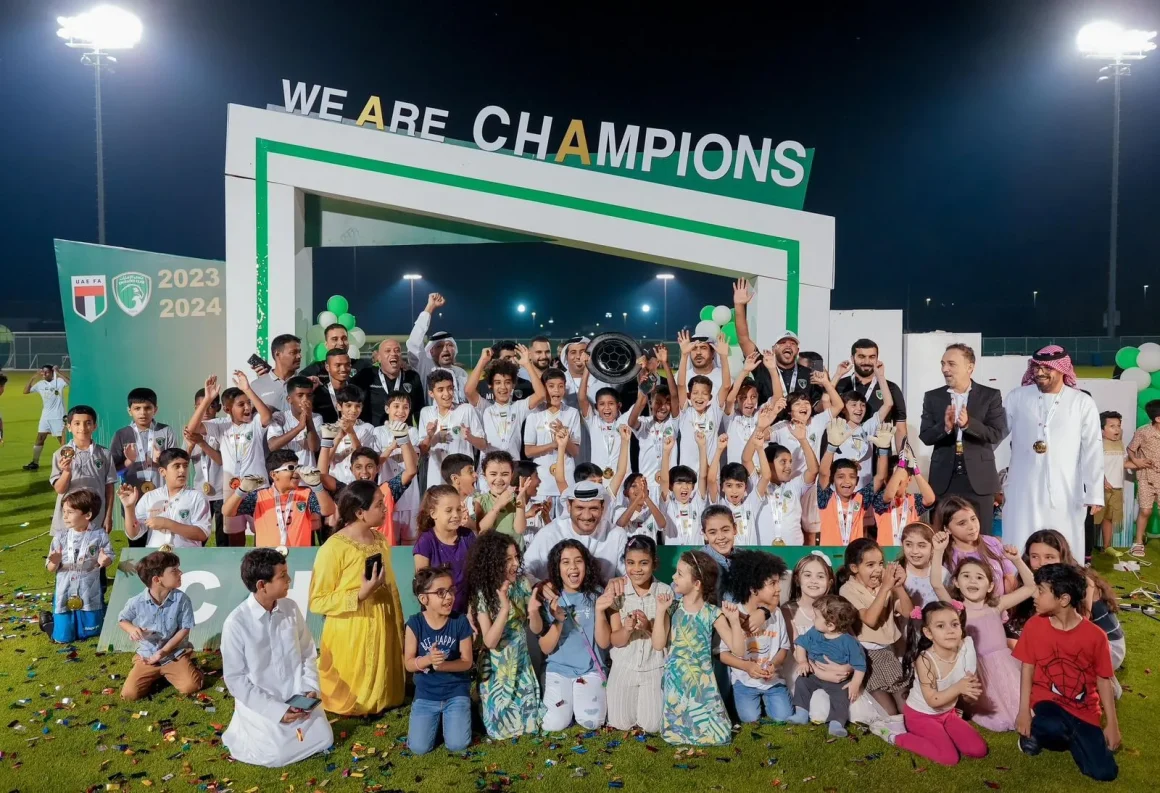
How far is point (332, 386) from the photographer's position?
7629 mm

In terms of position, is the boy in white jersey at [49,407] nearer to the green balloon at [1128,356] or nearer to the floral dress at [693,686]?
the floral dress at [693,686]

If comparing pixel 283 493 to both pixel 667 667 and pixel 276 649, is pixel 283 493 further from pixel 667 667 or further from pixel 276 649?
pixel 667 667

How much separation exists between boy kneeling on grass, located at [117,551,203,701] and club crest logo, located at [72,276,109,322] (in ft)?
17.6

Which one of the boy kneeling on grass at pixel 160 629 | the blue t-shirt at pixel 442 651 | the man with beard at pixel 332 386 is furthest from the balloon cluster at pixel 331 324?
the blue t-shirt at pixel 442 651

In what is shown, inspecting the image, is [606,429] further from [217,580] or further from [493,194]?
A: [493,194]

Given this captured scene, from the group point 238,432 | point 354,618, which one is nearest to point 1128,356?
point 354,618

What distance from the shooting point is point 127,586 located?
5.81m

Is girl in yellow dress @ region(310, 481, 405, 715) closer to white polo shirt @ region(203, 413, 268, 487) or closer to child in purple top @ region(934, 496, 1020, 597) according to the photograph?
white polo shirt @ region(203, 413, 268, 487)

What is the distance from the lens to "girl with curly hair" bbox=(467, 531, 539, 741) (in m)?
4.71

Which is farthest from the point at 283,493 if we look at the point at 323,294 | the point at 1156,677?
the point at 323,294

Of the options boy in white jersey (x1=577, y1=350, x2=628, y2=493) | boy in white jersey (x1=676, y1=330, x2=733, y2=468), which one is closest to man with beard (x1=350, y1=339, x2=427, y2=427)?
boy in white jersey (x1=577, y1=350, x2=628, y2=493)

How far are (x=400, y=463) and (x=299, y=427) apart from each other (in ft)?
2.93

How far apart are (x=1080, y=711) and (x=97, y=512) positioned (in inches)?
257

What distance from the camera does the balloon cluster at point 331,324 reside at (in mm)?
9695
